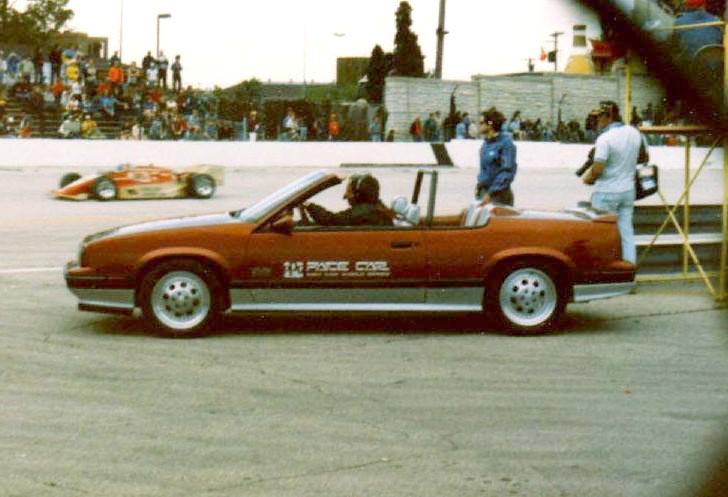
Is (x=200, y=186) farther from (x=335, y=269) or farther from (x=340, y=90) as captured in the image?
(x=340, y=90)

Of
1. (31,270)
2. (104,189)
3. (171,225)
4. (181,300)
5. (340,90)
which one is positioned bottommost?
(31,270)

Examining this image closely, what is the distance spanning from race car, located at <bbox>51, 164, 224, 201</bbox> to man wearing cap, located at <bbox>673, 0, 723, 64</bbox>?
23001 millimetres

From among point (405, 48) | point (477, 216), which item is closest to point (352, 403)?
point (477, 216)

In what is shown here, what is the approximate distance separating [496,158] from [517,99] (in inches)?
695

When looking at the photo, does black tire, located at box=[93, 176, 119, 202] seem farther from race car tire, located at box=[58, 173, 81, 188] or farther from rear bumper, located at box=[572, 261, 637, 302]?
rear bumper, located at box=[572, 261, 637, 302]

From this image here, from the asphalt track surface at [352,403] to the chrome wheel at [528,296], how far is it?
0.19m

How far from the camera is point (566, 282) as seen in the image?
9.21m

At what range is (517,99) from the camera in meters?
28.9

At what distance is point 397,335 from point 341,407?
276 centimetres

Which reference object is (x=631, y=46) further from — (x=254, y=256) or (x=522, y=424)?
(x=254, y=256)

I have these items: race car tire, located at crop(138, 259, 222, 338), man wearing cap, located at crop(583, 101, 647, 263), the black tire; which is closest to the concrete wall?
man wearing cap, located at crop(583, 101, 647, 263)

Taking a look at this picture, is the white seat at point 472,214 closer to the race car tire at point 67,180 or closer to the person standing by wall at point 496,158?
the person standing by wall at point 496,158

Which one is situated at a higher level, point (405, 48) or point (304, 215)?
point (405, 48)

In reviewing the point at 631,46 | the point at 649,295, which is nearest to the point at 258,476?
the point at 631,46
